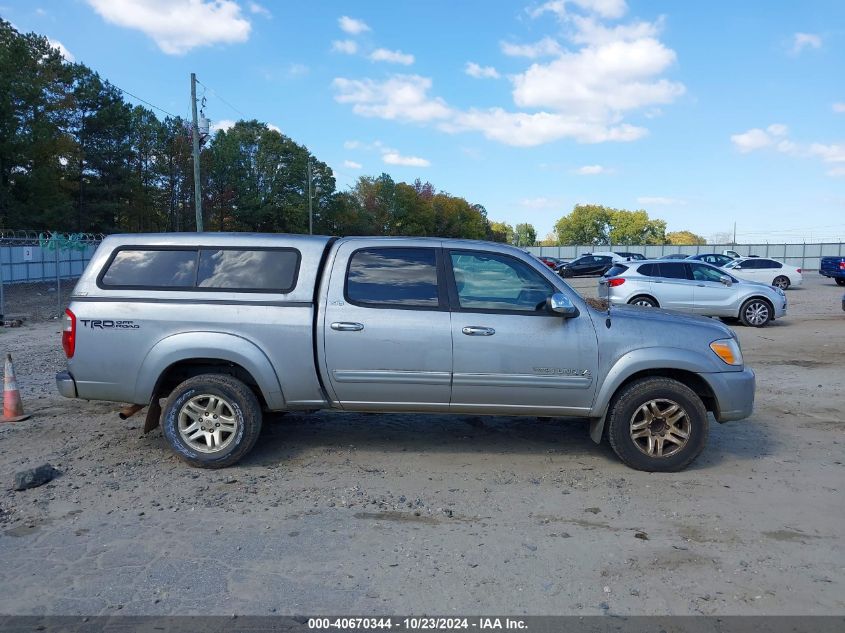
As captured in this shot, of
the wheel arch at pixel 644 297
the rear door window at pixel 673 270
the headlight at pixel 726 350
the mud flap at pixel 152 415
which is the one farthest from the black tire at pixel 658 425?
the rear door window at pixel 673 270

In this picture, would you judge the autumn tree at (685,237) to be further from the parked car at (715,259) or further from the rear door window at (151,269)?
the rear door window at (151,269)

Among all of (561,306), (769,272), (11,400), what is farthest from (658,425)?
(769,272)

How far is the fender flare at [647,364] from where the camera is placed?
514cm

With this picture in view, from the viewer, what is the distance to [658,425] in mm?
5254

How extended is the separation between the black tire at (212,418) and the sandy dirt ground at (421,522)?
0.16 metres

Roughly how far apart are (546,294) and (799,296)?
23.1m

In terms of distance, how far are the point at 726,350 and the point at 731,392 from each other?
1.15ft

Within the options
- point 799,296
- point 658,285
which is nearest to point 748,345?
point 658,285

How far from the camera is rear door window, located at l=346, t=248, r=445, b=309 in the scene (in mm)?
5285

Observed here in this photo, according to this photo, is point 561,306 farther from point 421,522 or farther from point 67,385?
point 67,385

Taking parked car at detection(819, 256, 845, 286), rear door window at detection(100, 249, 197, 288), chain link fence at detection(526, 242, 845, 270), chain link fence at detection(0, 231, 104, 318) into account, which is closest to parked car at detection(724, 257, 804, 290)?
parked car at detection(819, 256, 845, 286)

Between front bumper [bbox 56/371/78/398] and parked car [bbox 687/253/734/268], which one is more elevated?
parked car [bbox 687/253/734/268]

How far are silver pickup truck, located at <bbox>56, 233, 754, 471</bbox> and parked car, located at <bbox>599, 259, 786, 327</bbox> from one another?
32.5 feet

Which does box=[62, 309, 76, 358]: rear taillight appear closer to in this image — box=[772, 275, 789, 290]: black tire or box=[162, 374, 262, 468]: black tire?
box=[162, 374, 262, 468]: black tire
